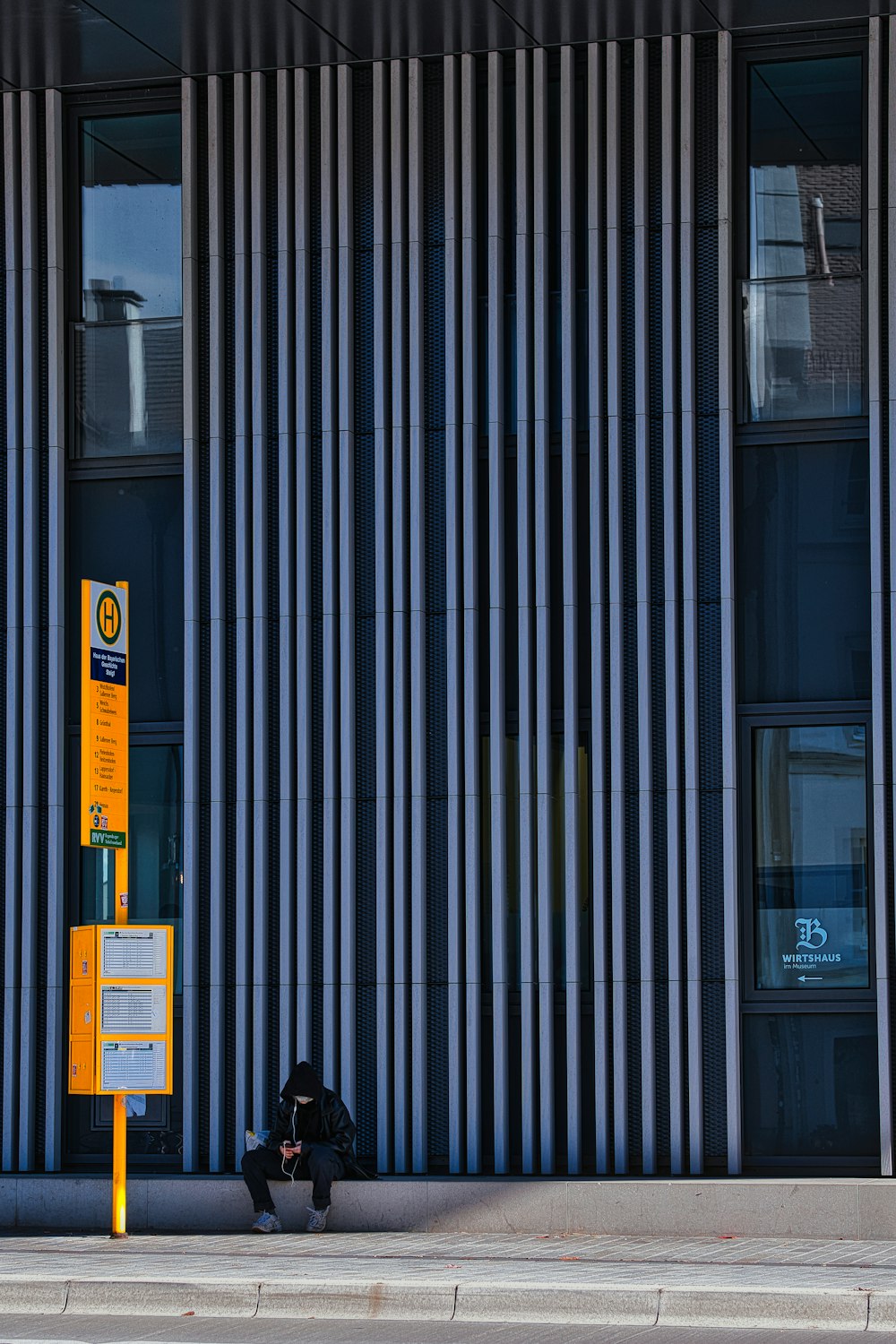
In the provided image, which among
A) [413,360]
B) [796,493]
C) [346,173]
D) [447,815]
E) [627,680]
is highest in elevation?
[346,173]

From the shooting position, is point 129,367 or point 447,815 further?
point 129,367

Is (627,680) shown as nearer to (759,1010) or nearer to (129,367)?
(759,1010)

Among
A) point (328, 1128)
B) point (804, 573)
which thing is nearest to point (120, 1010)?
point (328, 1128)

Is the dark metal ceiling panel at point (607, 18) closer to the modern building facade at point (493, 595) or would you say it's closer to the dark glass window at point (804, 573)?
the modern building facade at point (493, 595)

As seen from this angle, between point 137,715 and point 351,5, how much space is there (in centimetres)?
493

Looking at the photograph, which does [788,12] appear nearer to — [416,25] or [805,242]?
[805,242]

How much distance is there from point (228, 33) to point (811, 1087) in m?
7.77

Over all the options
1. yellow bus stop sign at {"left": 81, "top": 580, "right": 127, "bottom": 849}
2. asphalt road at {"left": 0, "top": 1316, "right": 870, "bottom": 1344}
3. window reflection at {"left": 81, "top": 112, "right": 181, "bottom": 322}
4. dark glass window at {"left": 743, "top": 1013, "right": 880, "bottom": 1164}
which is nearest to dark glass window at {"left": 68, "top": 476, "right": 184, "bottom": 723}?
window reflection at {"left": 81, "top": 112, "right": 181, "bottom": 322}

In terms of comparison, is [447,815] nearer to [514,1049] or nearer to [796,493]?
[514,1049]

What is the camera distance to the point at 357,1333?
1014 centimetres

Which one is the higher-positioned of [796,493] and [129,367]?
[129,367]

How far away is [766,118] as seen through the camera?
14.2 metres

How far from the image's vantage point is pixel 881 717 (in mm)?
13445

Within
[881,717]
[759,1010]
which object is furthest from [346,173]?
[759,1010]
